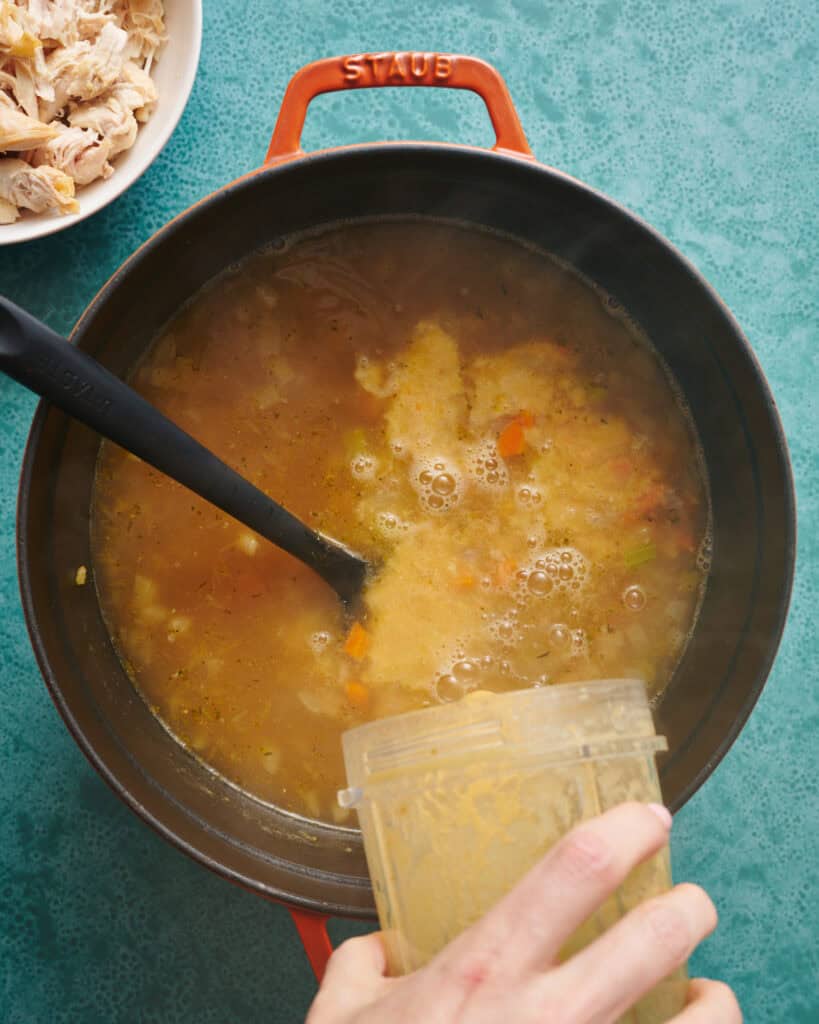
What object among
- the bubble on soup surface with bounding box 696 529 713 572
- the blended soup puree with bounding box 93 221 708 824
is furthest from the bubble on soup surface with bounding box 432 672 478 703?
the bubble on soup surface with bounding box 696 529 713 572

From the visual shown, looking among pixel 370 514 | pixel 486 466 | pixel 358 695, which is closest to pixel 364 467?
pixel 370 514

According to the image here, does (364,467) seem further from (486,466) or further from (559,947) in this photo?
(559,947)

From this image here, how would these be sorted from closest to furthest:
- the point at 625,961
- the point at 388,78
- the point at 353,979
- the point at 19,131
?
1. the point at 625,961
2. the point at 353,979
3. the point at 388,78
4. the point at 19,131

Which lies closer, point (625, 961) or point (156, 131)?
point (625, 961)

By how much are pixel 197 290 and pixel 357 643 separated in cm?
57

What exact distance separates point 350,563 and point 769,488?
58 centimetres

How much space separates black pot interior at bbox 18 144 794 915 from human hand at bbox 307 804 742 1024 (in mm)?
426

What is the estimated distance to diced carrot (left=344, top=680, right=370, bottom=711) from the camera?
Answer: 1.36 m

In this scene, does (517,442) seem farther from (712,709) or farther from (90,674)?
(90,674)

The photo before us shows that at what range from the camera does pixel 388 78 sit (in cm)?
118

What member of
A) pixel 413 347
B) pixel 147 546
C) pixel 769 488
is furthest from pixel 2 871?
pixel 769 488

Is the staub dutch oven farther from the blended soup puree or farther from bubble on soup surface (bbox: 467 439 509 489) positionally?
bubble on soup surface (bbox: 467 439 509 489)

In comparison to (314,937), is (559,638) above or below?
above

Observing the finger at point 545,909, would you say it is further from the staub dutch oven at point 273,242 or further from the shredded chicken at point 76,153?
the shredded chicken at point 76,153
